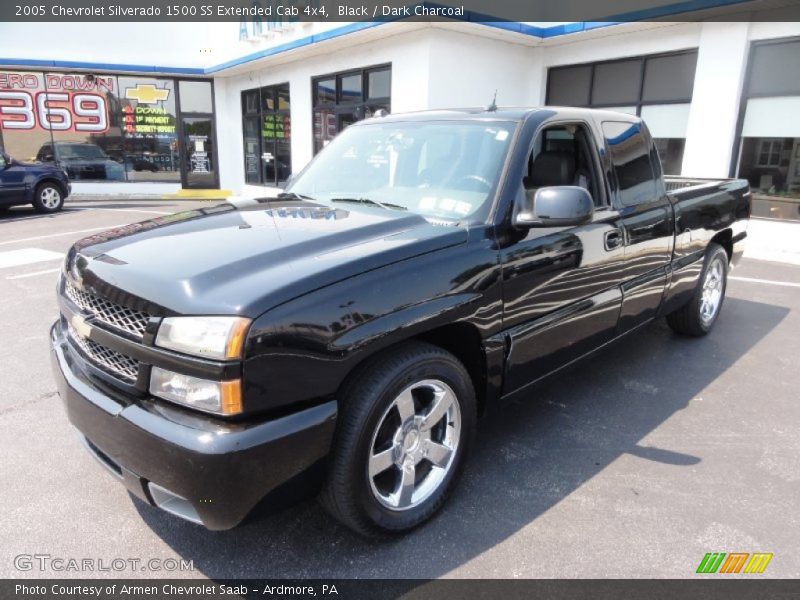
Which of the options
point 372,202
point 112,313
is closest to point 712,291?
point 372,202

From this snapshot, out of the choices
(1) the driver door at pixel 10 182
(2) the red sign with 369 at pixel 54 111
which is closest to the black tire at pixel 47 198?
(1) the driver door at pixel 10 182

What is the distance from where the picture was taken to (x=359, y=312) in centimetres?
221

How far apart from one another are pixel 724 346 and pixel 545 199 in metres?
3.32

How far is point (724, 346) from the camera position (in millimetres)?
5086

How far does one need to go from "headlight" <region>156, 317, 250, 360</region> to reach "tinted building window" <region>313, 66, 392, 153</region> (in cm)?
1118

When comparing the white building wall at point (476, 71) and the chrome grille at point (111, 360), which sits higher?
the white building wall at point (476, 71)

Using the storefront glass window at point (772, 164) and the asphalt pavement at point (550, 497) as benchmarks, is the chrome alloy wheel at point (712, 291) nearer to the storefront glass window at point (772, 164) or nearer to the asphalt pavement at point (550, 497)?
the asphalt pavement at point (550, 497)

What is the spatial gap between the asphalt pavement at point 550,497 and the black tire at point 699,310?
0.52m

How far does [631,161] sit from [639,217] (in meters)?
0.44

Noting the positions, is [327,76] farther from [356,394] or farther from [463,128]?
[356,394]

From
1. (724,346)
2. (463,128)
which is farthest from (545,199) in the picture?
(724,346)

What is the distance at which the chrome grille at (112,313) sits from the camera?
2174 millimetres

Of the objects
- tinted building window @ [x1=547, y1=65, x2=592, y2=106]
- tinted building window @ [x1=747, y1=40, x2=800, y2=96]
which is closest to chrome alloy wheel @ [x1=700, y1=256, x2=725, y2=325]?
tinted building window @ [x1=747, y1=40, x2=800, y2=96]

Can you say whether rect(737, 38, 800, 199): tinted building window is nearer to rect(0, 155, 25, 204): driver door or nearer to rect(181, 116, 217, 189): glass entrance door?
rect(0, 155, 25, 204): driver door
